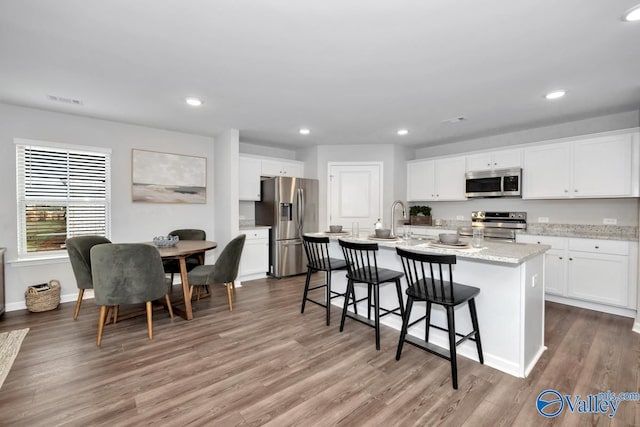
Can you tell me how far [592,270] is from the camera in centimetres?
351

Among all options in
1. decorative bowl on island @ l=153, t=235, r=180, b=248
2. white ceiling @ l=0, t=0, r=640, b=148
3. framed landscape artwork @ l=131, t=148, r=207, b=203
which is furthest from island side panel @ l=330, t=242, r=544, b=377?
framed landscape artwork @ l=131, t=148, r=207, b=203

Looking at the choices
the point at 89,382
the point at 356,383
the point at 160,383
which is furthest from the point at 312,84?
the point at 89,382

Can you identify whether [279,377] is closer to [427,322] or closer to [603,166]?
[427,322]

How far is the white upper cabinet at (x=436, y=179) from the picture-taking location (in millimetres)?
4938

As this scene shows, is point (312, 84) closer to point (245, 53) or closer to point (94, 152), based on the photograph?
point (245, 53)

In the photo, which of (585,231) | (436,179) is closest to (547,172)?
(585,231)

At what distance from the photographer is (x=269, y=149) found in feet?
19.1

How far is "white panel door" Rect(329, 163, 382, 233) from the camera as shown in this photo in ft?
18.0

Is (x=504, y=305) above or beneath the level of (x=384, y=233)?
beneath

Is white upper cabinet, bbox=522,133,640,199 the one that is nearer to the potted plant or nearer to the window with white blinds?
the potted plant

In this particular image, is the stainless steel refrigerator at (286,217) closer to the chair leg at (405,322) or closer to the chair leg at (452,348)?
the chair leg at (405,322)

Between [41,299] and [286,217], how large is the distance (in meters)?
3.33

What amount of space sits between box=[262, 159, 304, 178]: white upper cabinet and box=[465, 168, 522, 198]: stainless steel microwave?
302 centimetres

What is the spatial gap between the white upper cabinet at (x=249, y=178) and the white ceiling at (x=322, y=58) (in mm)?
1177
